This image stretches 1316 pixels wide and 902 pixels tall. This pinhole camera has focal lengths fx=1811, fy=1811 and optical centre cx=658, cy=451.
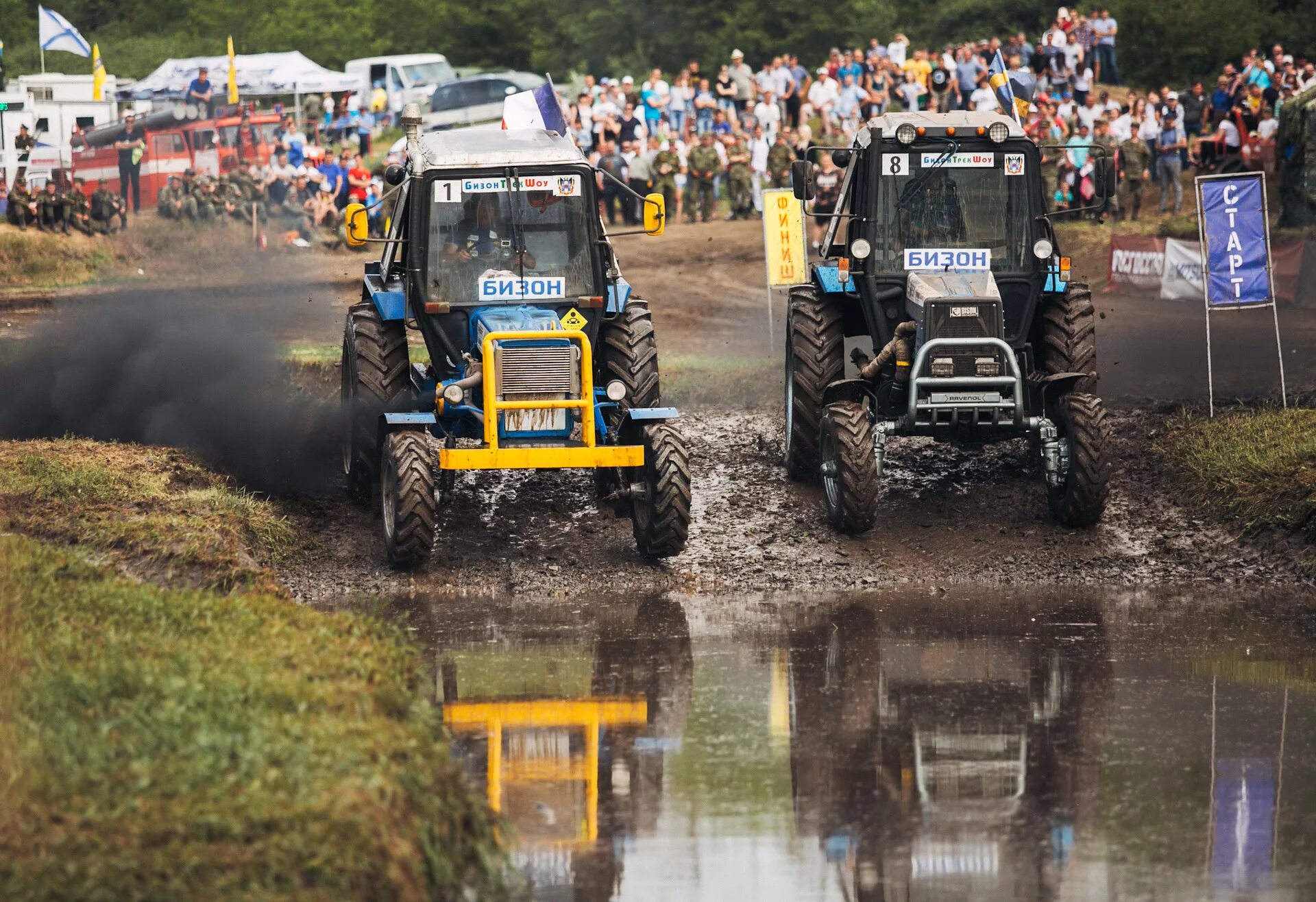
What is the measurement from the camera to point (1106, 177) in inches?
494

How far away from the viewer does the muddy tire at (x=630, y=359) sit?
504 inches

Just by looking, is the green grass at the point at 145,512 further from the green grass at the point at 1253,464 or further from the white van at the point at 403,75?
the white van at the point at 403,75

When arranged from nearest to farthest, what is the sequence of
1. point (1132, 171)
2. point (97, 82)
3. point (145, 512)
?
point (145, 512), point (1132, 171), point (97, 82)

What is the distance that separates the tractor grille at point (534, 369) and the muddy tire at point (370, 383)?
1342 millimetres

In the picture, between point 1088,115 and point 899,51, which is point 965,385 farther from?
point 899,51

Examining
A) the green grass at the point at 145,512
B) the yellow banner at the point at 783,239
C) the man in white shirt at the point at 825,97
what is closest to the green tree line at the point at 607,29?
the man in white shirt at the point at 825,97

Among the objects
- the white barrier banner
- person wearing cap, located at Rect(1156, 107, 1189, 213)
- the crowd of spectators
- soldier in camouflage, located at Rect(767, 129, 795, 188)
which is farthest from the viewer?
soldier in camouflage, located at Rect(767, 129, 795, 188)

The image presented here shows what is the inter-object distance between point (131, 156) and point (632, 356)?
19.6 m

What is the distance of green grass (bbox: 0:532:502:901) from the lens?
5.55 meters

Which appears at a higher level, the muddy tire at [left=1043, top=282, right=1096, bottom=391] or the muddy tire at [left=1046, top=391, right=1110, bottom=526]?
the muddy tire at [left=1043, top=282, right=1096, bottom=391]

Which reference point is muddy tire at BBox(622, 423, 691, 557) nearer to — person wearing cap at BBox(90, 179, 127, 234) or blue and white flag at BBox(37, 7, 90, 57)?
person wearing cap at BBox(90, 179, 127, 234)

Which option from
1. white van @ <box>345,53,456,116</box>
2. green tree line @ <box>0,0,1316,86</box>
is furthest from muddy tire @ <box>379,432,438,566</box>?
white van @ <box>345,53,456,116</box>

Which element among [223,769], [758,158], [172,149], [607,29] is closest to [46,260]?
[172,149]

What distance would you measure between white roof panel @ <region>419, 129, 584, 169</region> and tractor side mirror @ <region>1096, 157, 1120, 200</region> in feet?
11.8
